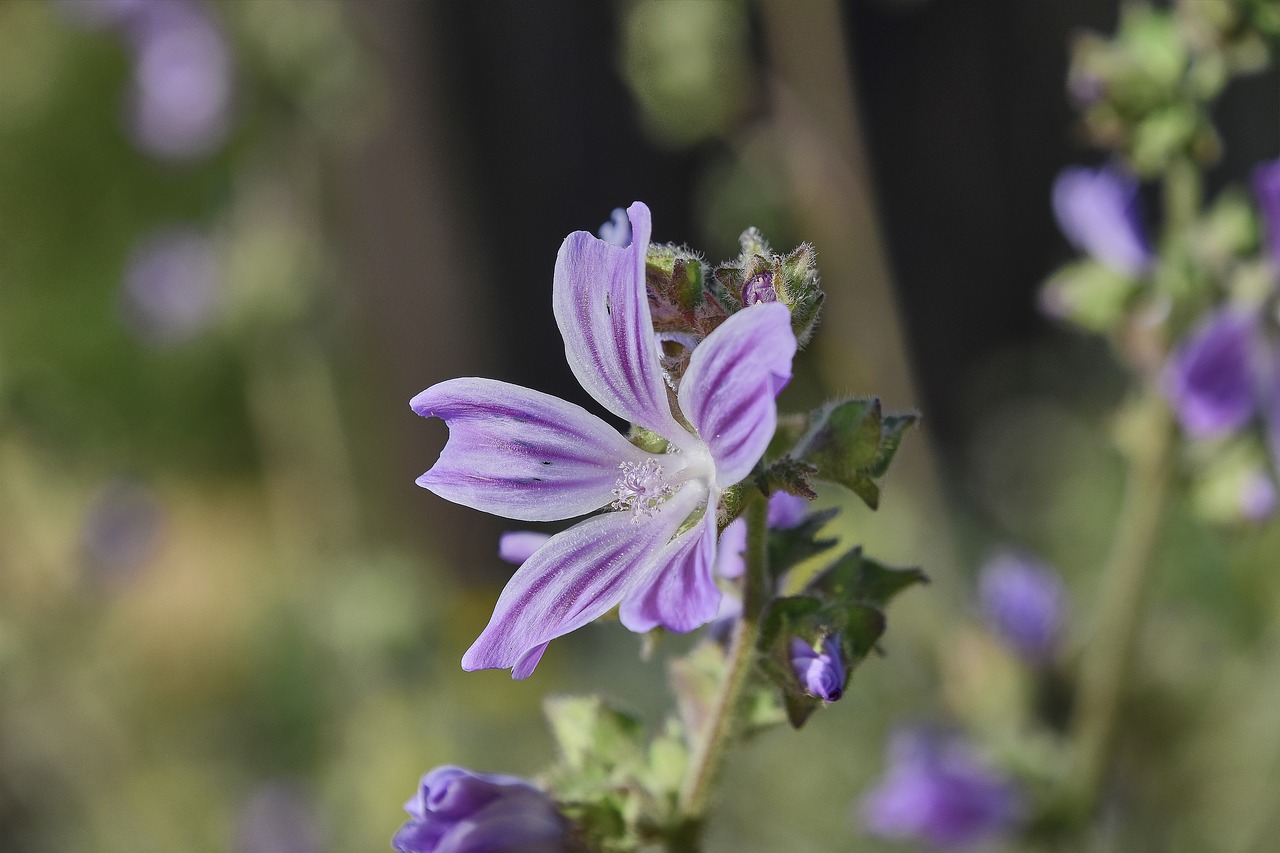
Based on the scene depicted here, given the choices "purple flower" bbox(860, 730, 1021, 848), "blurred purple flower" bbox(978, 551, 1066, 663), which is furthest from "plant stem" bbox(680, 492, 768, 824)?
"blurred purple flower" bbox(978, 551, 1066, 663)

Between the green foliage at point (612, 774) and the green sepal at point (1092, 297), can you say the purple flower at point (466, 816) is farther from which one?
the green sepal at point (1092, 297)

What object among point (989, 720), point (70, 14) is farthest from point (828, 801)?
point (70, 14)

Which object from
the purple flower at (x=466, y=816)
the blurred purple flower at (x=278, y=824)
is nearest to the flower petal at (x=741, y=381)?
the purple flower at (x=466, y=816)

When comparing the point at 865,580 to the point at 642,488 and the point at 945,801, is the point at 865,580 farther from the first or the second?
the point at 945,801

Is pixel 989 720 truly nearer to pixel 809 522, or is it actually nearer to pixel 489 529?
pixel 809 522

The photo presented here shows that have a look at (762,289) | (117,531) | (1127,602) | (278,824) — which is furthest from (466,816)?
(117,531)

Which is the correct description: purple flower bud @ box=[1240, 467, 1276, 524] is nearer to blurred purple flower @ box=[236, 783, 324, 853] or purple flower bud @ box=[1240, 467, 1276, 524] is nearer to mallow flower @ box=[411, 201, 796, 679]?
mallow flower @ box=[411, 201, 796, 679]

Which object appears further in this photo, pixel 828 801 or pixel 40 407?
pixel 828 801
